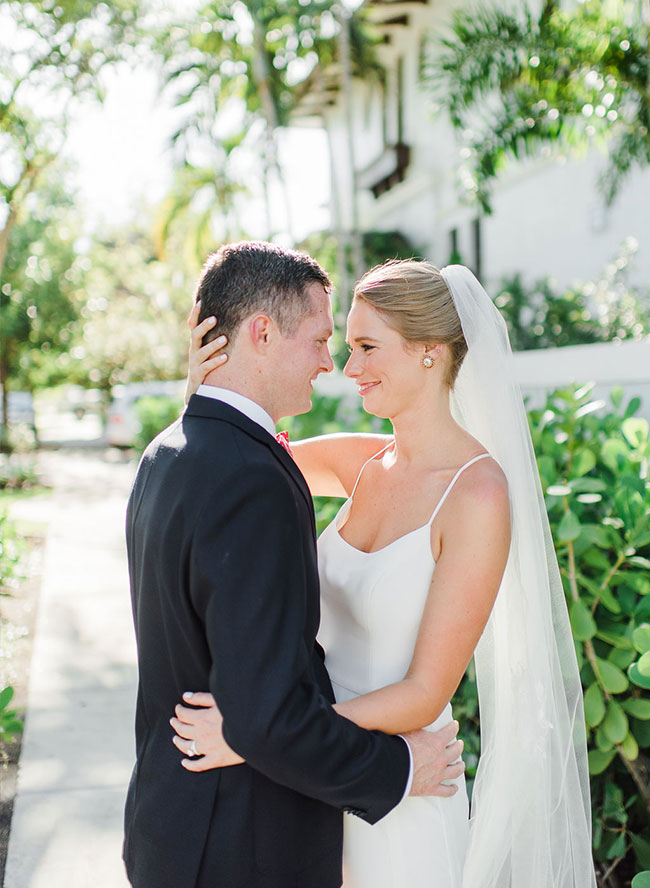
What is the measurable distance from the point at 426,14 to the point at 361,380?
16097 millimetres

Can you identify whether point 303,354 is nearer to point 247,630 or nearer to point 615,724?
point 247,630

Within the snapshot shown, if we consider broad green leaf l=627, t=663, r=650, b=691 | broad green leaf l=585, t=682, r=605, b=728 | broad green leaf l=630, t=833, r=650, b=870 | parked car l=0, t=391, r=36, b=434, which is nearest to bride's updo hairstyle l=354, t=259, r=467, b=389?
broad green leaf l=627, t=663, r=650, b=691

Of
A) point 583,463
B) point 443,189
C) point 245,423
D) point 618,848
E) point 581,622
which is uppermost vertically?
point 443,189

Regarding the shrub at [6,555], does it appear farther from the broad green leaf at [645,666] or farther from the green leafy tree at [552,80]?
the green leafy tree at [552,80]

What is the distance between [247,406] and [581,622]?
5.66 ft

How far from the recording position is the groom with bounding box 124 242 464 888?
5.08 ft

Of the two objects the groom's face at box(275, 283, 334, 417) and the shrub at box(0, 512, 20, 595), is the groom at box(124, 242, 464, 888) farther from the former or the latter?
the shrub at box(0, 512, 20, 595)

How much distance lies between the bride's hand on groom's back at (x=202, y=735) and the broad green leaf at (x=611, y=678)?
5.46 ft

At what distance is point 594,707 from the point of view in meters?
2.96

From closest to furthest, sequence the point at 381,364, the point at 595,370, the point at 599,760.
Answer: the point at 381,364 → the point at 599,760 → the point at 595,370

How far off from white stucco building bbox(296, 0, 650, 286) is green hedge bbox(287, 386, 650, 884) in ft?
16.8

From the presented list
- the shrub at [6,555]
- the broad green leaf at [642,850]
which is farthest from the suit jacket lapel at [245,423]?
the shrub at [6,555]

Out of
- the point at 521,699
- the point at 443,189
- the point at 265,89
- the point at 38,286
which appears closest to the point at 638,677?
the point at 521,699

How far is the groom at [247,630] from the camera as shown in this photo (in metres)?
1.55
